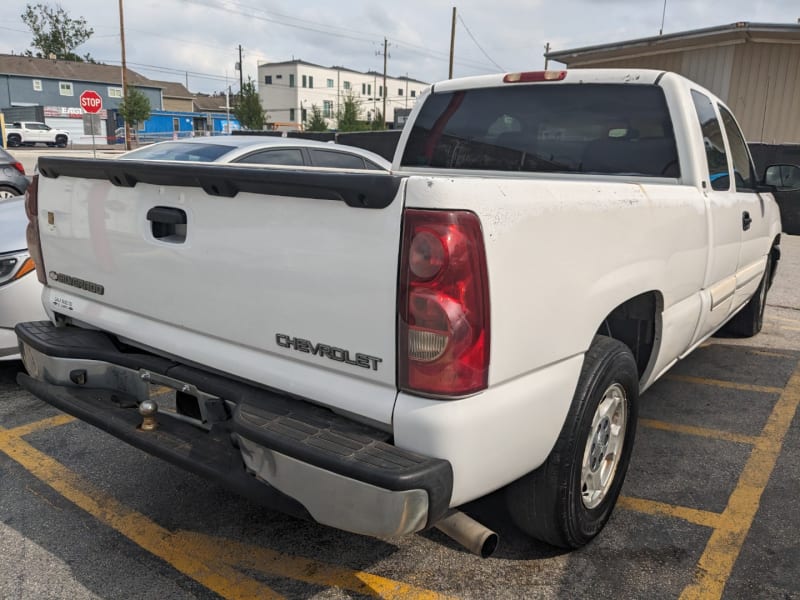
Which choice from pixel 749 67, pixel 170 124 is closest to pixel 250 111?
pixel 170 124

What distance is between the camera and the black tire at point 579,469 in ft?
7.77

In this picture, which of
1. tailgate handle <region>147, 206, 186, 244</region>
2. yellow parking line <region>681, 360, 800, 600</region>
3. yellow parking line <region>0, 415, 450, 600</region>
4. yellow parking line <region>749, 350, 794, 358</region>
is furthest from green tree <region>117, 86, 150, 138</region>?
yellow parking line <region>681, 360, 800, 600</region>

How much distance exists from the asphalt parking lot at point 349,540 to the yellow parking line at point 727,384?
97cm

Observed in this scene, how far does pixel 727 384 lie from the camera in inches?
193

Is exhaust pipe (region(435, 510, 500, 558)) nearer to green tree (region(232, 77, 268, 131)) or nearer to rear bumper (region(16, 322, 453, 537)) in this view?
rear bumper (region(16, 322, 453, 537))

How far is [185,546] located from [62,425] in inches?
63.8

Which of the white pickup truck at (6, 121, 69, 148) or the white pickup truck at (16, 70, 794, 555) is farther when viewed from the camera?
the white pickup truck at (6, 121, 69, 148)

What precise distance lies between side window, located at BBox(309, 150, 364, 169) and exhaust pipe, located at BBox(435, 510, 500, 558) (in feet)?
17.7

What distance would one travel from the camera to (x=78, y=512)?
2.99 m

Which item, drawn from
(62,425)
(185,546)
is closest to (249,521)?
(185,546)

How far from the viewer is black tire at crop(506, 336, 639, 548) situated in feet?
7.77

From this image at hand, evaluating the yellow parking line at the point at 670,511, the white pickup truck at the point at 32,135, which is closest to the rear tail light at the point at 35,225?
the yellow parking line at the point at 670,511

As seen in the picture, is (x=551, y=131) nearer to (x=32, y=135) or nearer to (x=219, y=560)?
(x=219, y=560)

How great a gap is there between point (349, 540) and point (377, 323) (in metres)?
1.27
